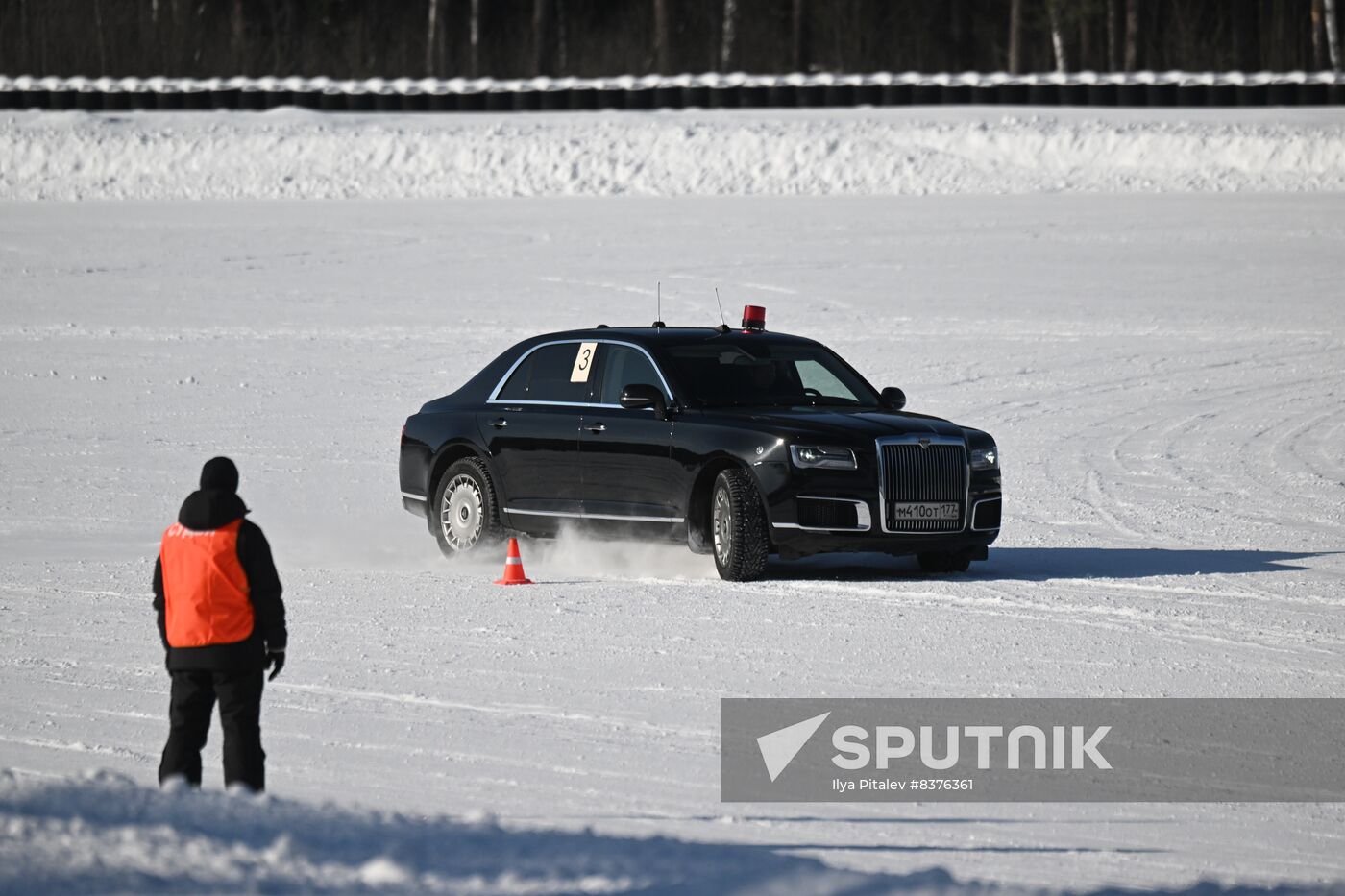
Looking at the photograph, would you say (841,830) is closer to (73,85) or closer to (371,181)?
(371,181)

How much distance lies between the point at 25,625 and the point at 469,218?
83.0 feet

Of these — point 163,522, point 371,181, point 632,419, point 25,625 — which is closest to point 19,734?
point 25,625

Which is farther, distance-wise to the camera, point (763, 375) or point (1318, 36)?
point (1318, 36)

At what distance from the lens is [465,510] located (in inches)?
543

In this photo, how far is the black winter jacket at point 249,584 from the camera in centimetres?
667

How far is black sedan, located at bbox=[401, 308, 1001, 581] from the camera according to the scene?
11.9 m

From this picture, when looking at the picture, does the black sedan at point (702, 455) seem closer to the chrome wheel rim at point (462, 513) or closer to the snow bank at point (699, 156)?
the chrome wheel rim at point (462, 513)

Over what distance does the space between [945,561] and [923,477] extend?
100 cm

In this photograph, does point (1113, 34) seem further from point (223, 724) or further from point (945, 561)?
point (223, 724)

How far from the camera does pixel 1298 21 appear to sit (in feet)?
184

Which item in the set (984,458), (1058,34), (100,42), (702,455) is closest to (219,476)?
(702,455)

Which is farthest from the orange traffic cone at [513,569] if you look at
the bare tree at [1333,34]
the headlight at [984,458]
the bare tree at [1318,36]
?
the bare tree at [1318,36]

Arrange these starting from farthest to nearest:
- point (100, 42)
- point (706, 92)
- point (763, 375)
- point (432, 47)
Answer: point (432, 47), point (100, 42), point (706, 92), point (763, 375)

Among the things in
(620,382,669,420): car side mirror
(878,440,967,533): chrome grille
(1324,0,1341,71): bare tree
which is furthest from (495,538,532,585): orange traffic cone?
(1324,0,1341,71): bare tree
